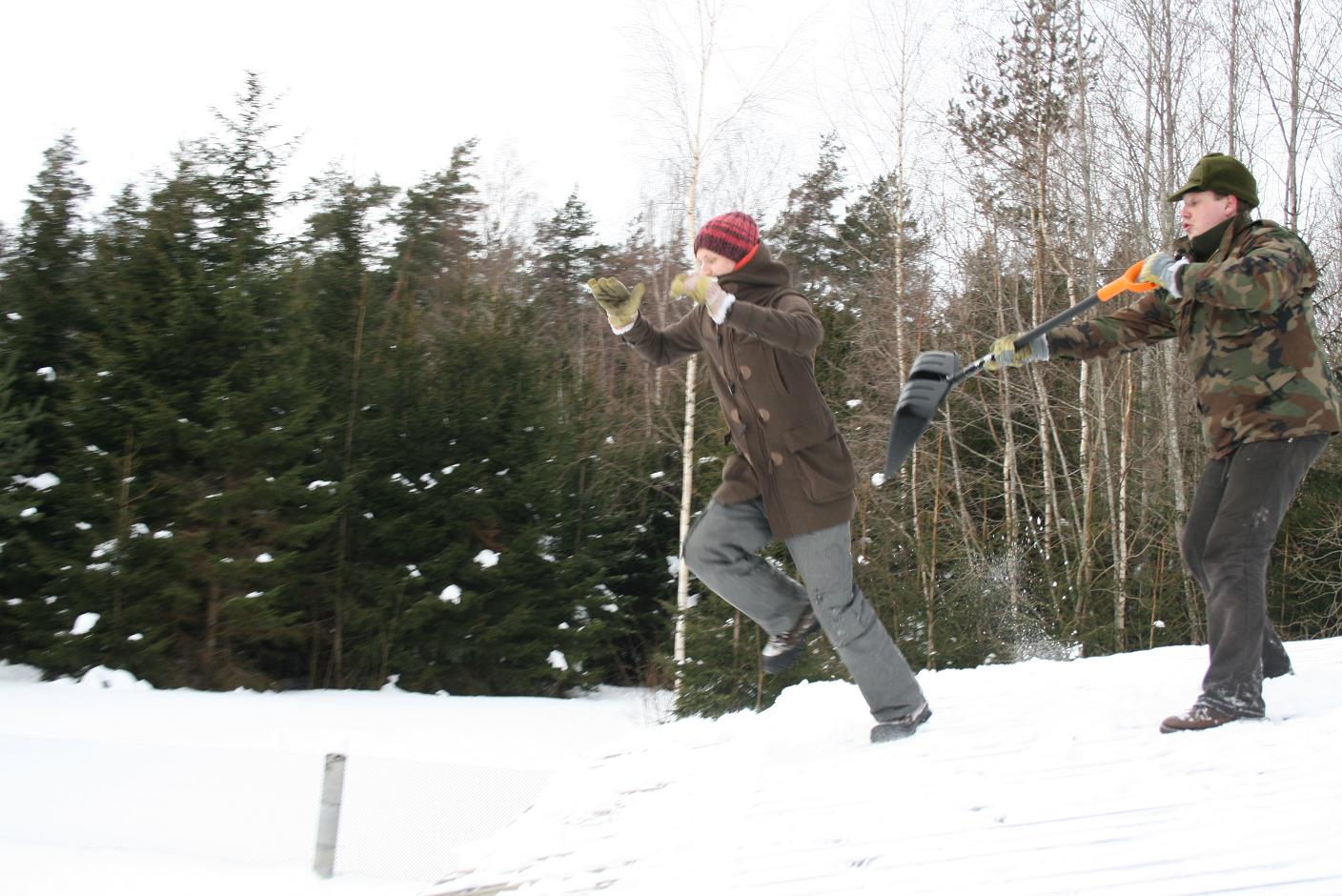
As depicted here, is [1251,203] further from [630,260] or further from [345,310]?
[630,260]

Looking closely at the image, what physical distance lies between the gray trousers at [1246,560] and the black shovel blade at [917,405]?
1.12 metres

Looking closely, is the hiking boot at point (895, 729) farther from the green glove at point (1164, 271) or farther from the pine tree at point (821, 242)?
the pine tree at point (821, 242)

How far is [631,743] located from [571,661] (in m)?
10.7

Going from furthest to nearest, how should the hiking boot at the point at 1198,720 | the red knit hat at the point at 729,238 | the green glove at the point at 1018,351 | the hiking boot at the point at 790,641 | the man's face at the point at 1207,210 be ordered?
the green glove at the point at 1018,351, the hiking boot at the point at 790,641, the red knit hat at the point at 729,238, the man's face at the point at 1207,210, the hiking boot at the point at 1198,720

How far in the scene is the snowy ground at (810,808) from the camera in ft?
8.32

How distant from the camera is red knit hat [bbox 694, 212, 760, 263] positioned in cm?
382

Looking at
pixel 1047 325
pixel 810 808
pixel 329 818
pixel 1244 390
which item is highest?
pixel 1047 325

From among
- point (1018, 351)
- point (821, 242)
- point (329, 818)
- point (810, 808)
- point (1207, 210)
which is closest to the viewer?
point (810, 808)

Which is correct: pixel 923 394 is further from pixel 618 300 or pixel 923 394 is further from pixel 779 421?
pixel 618 300

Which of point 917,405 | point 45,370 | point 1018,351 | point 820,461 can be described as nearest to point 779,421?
point 820,461

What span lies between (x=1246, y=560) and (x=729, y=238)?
2.01m

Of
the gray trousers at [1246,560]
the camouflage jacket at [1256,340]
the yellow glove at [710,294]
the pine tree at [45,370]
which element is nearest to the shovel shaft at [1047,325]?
the camouflage jacket at [1256,340]

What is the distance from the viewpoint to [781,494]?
12.3 feet

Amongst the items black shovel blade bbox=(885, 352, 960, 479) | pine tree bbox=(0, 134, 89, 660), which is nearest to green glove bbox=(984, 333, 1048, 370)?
black shovel blade bbox=(885, 352, 960, 479)
